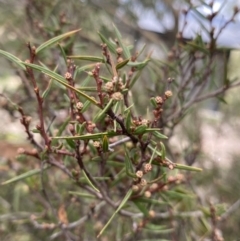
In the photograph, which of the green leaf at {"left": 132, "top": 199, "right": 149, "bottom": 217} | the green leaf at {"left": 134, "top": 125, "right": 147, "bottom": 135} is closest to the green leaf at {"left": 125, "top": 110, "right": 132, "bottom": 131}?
the green leaf at {"left": 134, "top": 125, "right": 147, "bottom": 135}

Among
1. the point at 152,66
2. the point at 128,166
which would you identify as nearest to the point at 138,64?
the point at 128,166

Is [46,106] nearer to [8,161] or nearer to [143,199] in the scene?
[8,161]

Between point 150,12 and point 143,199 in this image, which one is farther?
point 150,12

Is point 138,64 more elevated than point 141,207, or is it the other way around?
point 138,64

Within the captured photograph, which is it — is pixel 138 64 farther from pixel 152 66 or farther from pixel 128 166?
pixel 152 66

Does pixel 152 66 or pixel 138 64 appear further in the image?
pixel 152 66

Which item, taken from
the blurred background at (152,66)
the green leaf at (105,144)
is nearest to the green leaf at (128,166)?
the green leaf at (105,144)

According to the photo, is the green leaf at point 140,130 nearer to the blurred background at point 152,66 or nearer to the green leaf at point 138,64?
the green leaf at point 138,64

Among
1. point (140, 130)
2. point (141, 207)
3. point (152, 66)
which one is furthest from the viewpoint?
point (152, 66)

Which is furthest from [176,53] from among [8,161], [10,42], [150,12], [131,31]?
[131,31]
